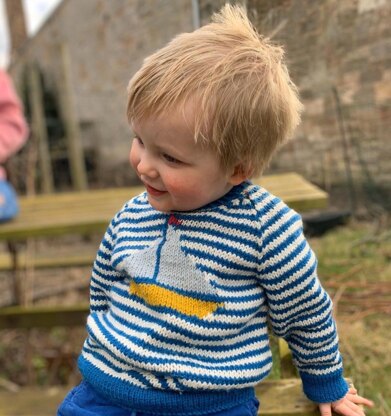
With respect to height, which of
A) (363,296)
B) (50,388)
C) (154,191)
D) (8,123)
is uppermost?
(154,191)

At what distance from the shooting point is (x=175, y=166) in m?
1.09

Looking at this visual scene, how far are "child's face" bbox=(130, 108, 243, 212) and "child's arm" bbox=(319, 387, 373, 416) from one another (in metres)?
0.49

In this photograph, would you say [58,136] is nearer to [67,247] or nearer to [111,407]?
[67,247]

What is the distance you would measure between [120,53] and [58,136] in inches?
112

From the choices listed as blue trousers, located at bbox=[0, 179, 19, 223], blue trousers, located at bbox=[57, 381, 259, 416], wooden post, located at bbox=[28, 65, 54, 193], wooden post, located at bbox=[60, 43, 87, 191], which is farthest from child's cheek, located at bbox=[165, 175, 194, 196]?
wooden post, located at bbox=[28, 65, 54, 193]

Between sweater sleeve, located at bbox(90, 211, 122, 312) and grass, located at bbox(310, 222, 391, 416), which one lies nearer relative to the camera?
sweater sleeve, located at bbox(90, 211, 122, 312)

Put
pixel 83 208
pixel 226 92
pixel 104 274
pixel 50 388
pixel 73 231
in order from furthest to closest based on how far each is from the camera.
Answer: pixel 50 388
pixel 83 208
pixel 73 231
pixel 104 274
pixel 226 92

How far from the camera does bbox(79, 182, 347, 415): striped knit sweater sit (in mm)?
1129

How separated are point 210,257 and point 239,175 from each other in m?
0.16

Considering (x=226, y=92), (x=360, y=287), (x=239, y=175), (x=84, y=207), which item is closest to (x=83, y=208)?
(x=84, y=207)

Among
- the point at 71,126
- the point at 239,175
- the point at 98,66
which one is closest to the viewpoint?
the point at 239,175

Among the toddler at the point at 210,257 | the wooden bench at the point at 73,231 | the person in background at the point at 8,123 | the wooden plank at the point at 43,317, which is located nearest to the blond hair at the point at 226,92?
the toddler at the point at 210,257

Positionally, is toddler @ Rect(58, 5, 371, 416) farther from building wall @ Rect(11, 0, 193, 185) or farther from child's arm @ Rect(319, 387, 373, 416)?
building wall @ Rect(11, 0, 193, 185)

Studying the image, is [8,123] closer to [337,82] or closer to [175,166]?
[337,82]
